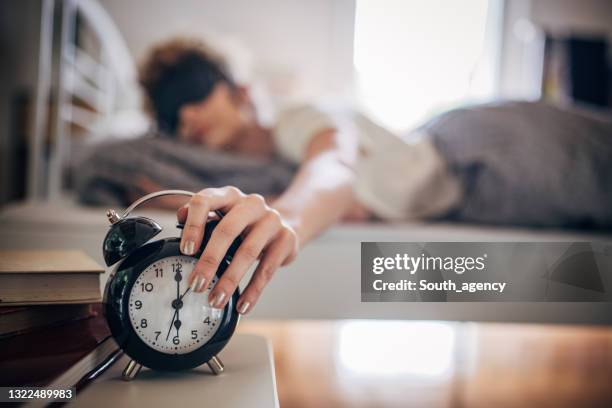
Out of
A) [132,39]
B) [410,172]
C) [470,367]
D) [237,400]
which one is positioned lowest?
[470,367]

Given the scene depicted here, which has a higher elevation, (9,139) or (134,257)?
(9,139)

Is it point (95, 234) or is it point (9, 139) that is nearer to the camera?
point (95, 234)

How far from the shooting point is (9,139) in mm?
1906

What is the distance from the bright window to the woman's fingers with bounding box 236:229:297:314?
1.21 feet

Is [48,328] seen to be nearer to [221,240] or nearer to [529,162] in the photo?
[221,240]

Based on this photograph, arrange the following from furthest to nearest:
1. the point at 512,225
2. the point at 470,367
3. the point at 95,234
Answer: the point at 470,367
the point at 512,225
the point at 95,234

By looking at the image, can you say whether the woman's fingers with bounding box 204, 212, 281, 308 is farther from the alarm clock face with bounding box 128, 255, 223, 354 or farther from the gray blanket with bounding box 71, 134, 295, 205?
the gray blanket with bounding box 71, 134, 295, 205

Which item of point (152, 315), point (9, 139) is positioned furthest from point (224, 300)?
point (9, 139)

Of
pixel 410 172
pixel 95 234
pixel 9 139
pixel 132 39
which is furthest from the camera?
pixel 9 139

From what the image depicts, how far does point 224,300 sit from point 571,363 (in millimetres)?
932

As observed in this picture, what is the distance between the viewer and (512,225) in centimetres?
75

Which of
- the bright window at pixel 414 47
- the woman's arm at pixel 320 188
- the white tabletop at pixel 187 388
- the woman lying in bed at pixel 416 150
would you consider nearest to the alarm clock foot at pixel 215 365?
the white tabletop at pixel 187 388

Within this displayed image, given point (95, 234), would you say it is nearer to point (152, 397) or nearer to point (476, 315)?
point (152, 397)

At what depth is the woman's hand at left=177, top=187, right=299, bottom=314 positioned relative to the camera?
344 mm
